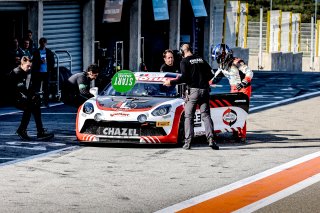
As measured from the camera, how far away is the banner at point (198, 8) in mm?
39844

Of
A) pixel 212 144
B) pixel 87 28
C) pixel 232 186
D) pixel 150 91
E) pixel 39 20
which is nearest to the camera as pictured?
pixel 232 186

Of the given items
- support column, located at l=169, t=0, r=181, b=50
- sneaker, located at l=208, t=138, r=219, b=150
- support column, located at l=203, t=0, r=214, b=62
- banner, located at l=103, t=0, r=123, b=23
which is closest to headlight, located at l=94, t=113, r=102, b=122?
sneaker, located at l=208, t=138, r=219, b=150

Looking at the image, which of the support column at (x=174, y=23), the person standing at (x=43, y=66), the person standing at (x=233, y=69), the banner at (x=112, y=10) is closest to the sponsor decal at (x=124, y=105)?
the person standing at (x=233, y=69)

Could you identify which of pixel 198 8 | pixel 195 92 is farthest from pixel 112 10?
pixel 195 92

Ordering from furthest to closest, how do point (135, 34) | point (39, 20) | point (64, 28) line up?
point (135, 34) < point (64, 28) < point (39, 20)

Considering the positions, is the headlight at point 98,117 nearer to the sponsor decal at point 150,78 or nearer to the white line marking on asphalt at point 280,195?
the sponsor decal at point 150,78

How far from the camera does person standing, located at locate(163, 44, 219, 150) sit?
1648 cm

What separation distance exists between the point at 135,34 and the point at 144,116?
18.6 m

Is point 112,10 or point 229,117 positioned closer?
point 229,117

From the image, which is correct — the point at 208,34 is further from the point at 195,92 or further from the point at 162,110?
the point at 195,92

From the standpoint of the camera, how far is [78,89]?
18.2 m

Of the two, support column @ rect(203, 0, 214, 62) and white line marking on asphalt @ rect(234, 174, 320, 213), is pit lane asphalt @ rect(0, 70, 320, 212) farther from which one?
support column @ rect(203, 0, 214, 62)

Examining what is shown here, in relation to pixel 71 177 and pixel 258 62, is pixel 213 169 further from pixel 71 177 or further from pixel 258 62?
pixel 258 62

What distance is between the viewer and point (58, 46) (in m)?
29.4
